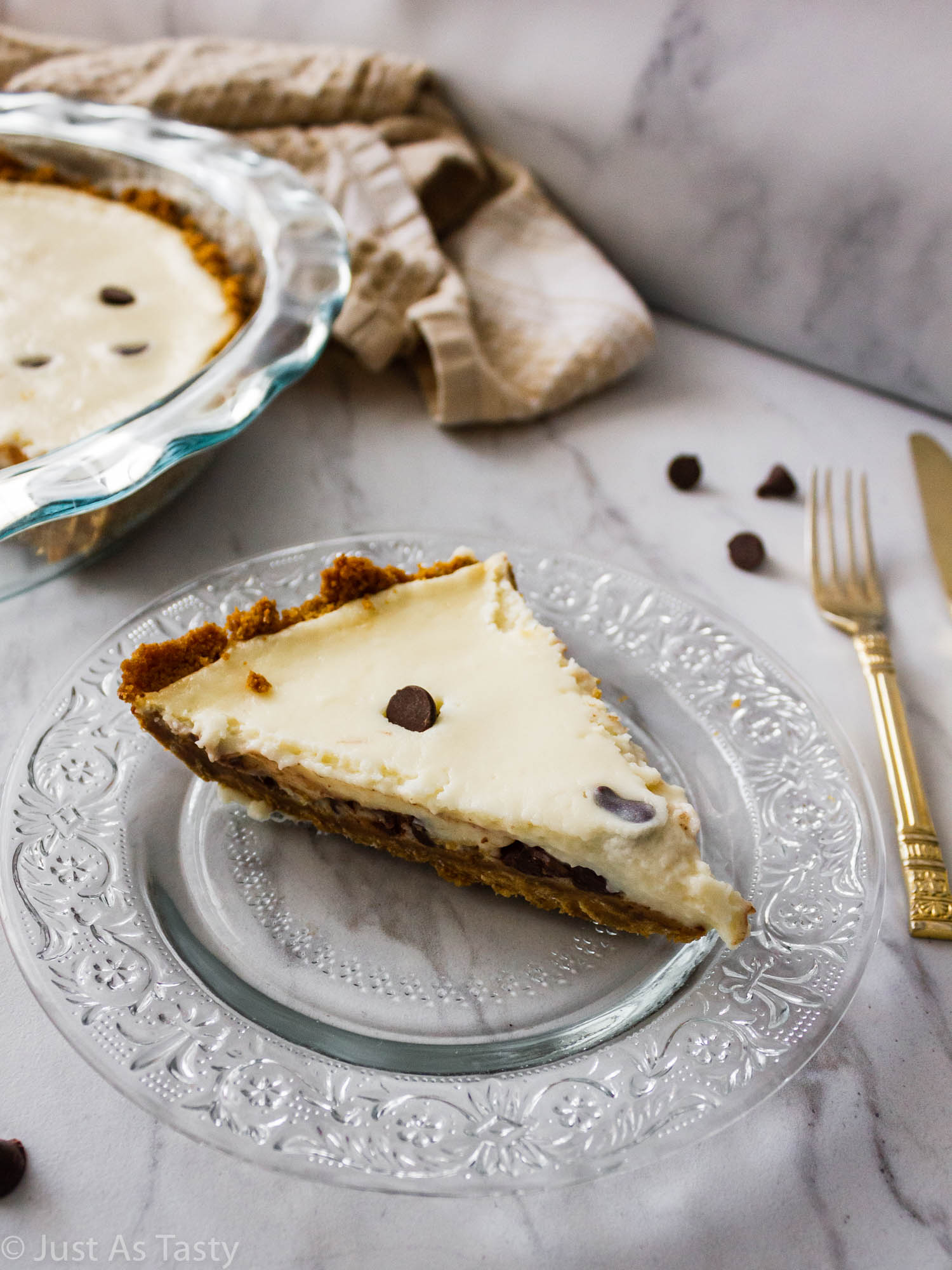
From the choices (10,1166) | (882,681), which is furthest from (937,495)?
(10,1166)

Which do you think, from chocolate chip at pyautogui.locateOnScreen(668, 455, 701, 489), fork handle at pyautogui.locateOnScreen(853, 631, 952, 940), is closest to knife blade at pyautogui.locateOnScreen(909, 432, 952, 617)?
fork handle at pyautogui.locateOnScreen(853, 631, 952, 940)

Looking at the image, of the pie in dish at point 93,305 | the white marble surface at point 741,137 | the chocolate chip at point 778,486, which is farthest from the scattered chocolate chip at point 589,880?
the white marble surface at point 741,137

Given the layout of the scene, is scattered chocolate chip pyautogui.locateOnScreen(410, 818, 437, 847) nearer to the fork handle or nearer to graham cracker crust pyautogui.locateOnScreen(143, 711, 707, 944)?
graham cracker crust pyautogui.locateOnScreen(143, 711, 707, 944)

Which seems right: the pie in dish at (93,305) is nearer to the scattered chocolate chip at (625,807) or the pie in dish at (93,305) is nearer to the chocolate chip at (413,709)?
the chocolate chip at (413,709)

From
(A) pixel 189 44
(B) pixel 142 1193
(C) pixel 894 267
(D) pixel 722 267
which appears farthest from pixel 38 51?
(B) pixel 142 1193

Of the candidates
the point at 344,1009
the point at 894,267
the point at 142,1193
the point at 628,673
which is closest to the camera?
the point at 142,1193

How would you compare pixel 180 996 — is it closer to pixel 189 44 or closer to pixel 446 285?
pixel 446 285
